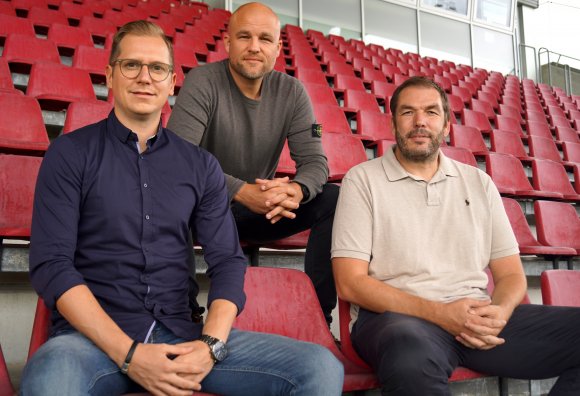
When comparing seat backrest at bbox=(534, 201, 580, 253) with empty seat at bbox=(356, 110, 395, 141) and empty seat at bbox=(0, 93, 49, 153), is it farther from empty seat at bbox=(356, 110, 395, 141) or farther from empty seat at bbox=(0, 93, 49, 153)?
empty seat at bbox=(0, 93, 49, 153)

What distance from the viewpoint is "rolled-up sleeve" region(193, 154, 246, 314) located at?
0.97 metres

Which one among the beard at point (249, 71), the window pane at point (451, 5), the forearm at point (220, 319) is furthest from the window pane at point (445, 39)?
the forearm at point (220, 319)

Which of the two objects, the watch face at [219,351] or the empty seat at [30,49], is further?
the empty seat at [30,49]

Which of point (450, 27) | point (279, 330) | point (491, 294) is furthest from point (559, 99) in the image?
point (279, 330)

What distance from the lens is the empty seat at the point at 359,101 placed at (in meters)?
3.24

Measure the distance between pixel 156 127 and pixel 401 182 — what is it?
55 cm

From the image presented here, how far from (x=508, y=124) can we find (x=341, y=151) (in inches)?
→ 87.1

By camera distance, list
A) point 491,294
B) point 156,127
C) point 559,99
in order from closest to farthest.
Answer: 1. point 156,127
2. point 491,294
3. point 559,99

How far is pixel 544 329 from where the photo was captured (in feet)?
3.57

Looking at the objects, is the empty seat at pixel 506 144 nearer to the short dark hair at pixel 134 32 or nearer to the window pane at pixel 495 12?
the short dark hair at pixel 134 32

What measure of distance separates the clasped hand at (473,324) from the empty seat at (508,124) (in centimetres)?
299

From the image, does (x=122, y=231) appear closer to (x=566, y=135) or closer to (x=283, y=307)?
(x=283, y=307)

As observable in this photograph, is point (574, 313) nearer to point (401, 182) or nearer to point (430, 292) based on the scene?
point (430, 292)

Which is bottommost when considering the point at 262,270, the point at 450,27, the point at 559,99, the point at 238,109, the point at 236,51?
the point at 262,270
